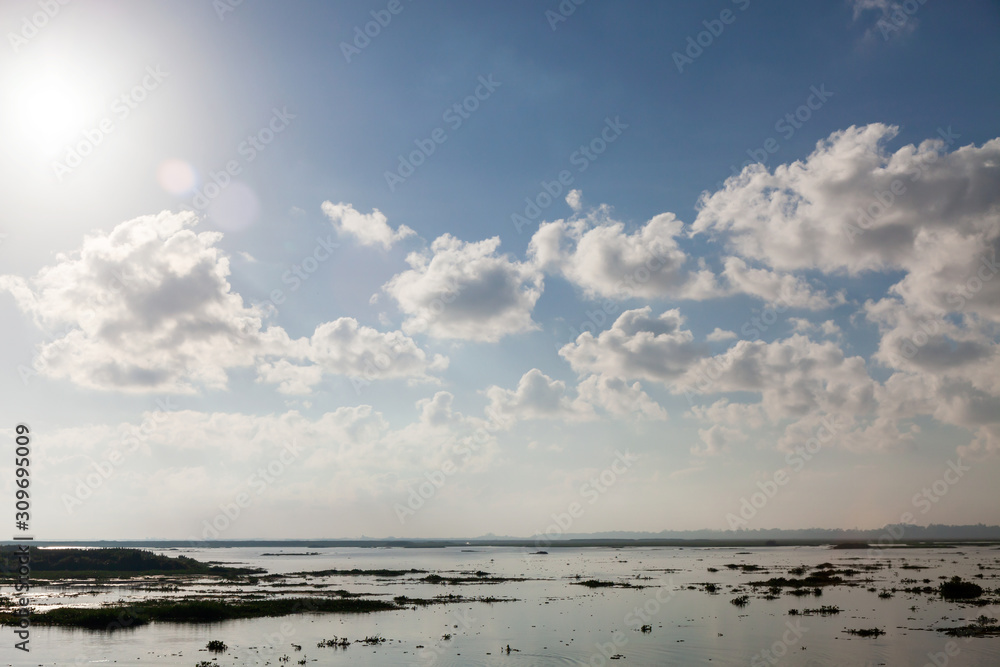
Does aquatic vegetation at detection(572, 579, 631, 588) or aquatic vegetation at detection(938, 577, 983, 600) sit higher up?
aquatic vegetation at detection(938, 577, 983, 600)

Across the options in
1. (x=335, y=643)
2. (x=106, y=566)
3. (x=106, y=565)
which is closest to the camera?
(x=335, y=643)

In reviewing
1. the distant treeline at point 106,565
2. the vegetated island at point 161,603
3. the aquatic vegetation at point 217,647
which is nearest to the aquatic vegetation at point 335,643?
the aquatic vegetation at point 217,647

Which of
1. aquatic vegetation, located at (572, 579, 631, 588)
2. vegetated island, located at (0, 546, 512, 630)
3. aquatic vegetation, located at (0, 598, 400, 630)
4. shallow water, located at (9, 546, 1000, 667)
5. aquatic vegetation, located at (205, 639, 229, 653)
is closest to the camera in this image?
shallow water, located at (9, 546, 1000, 667)

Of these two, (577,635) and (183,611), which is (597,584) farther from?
(183,611)

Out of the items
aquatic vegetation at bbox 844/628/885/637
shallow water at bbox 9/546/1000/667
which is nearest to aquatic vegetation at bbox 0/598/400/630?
shallow water at bbox 9/546/1000/667

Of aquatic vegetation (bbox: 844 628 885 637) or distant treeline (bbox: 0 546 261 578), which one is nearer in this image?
aquatic vegetation (bbox: 844 628 885 637)

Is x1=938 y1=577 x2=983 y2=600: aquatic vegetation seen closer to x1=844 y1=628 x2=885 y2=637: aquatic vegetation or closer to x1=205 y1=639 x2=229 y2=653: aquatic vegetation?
A: x1=844 y1=628 x2=885 y2=637: aquatic vegetation

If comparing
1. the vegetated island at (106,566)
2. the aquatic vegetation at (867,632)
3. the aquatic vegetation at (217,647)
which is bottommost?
the vegetated island at (106,566)

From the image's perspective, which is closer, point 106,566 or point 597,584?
point 597,584

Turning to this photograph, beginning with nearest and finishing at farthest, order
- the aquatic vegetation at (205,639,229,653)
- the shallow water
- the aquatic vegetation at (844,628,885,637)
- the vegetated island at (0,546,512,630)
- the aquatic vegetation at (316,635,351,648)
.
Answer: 1. the shallow water
2. the aquatic vegetation at (205,639,229,653)
3. the aquatic vegetation at (316,635,351,648)
4. the aquatic vegetation at (844,628,885,637)
5. the vegetated island at (0,546,512,630)

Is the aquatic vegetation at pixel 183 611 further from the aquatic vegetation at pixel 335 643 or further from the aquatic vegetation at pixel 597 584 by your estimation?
the aquatic vegetation at pixel 597 584

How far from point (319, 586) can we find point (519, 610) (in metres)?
40.8

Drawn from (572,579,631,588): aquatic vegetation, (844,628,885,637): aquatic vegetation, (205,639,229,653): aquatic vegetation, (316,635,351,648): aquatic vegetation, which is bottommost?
(572,579,631,588): aquatic vegetation

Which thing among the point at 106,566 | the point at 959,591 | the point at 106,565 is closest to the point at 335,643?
the point at 959,591
